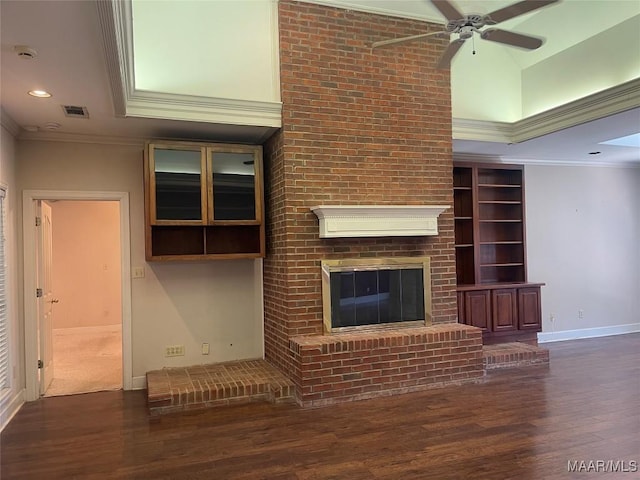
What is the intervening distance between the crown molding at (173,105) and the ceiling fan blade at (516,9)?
6.71 ft

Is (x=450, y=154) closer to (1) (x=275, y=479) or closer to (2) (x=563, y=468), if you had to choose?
(2) (x=563, y=468)

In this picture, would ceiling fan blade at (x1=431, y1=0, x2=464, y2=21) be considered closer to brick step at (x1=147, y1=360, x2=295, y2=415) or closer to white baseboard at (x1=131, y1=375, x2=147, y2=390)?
brick step at (x1=147, y1=360, x2=295, y2=415)

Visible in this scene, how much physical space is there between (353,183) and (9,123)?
3074mm

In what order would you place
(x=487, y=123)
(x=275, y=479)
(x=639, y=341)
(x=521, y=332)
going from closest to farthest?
(x=275, y=479)
(x=487, y=123)
(x=521, y=332)
(x=639, y=341)

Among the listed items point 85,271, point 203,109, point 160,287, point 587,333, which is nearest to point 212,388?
point 160,287

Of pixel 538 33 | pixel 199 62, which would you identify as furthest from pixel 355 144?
pixel 538 33

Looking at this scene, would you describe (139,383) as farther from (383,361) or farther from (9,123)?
(9,123)

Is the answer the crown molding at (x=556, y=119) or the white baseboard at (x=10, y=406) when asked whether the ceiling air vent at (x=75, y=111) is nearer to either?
the white baseboard at (x=10, y=406)

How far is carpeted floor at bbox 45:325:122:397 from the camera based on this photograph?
4.80m

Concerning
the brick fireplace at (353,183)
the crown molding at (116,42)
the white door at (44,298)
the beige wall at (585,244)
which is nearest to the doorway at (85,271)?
the white door at (44,298)

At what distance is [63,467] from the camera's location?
306cm

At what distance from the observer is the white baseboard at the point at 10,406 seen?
375 centimetres

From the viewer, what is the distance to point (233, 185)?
4.67m

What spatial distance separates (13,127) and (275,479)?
144 inches
